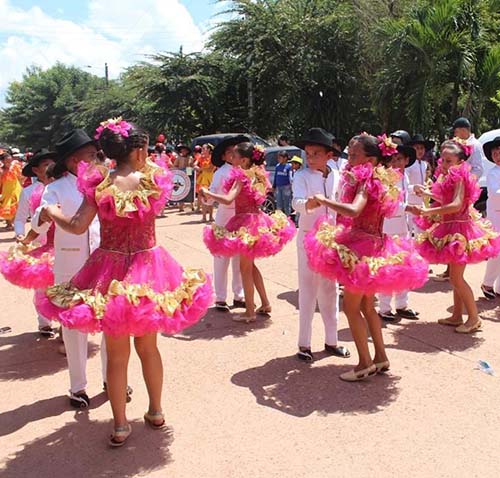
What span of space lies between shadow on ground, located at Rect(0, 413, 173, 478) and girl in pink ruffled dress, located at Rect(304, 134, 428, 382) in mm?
1727

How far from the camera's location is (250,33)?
85.3 feet

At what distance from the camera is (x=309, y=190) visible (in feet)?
16.9

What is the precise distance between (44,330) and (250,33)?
873 inches

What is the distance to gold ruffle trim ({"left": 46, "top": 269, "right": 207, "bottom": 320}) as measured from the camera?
3527mm

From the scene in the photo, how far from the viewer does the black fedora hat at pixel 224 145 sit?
672cm

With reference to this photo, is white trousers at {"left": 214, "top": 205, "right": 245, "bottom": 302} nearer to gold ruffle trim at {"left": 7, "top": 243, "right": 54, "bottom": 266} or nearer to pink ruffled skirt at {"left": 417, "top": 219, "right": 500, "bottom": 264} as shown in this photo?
gold ruffle trim at {"left": 7, "top": 243, "right": 54, "bottom": 266}

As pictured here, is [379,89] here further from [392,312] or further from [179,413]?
[179,413]

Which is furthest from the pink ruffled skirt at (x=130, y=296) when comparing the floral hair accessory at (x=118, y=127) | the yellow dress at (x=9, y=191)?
the yellow dress at (x=9, y=191)

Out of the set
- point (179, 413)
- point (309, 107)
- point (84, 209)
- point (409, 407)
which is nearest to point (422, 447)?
point (409, 407)

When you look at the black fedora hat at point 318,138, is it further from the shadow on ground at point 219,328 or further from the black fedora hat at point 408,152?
the shadow on ground at point 219,328

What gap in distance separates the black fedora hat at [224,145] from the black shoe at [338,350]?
2534 millimetres

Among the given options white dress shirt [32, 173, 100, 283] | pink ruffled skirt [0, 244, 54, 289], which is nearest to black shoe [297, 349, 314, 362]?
white dress shirt [32, 173, 100, 283]

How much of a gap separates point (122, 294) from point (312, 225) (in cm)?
224

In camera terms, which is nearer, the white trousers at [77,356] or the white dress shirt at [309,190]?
the white trousers at [77,356]
